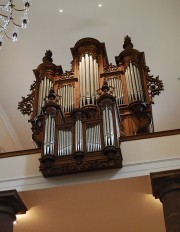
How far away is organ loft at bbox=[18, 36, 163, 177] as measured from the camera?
20.8 feet

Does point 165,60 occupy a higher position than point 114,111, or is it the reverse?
point 165,60

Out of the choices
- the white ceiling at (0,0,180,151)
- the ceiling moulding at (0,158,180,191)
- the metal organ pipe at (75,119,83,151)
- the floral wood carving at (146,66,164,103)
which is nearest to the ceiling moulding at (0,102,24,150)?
the white ceiling at (0,0,180,151)

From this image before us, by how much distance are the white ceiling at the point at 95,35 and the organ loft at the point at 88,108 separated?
1414mm

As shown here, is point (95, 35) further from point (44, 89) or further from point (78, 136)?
point (78, 136)

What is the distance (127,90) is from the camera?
319 inches

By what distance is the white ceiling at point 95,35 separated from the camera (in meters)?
10.2

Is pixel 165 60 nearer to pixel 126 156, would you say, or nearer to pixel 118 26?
pixel 118 26

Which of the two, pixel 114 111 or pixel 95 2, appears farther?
pixel 95 2

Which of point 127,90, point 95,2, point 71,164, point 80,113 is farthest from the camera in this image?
point 95,2

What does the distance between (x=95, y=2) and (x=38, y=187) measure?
18.1 feet

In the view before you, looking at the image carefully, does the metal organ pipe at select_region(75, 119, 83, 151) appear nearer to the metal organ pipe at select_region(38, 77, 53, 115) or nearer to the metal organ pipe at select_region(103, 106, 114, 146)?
the metal organ pipe at select_region(103, 106, 114, 146)

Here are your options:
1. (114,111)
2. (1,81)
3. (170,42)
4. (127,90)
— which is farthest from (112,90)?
(1,81)

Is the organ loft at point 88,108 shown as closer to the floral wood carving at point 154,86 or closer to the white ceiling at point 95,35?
the floral wood carving at point 154,86

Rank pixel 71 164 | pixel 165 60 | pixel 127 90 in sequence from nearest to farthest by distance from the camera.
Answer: pixel 71 164 → pixel 127 90 → pixel 165 60
